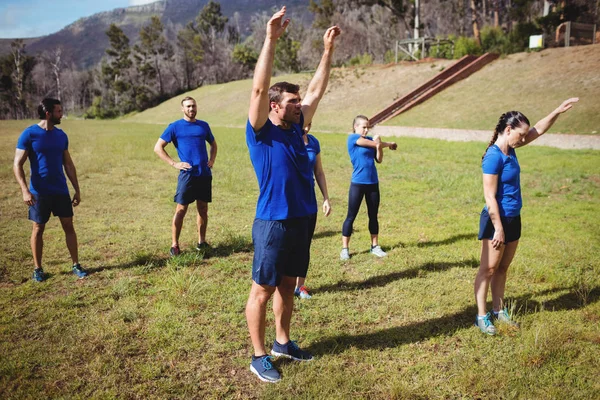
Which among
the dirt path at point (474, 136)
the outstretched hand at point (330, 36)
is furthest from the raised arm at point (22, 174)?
the dirt path at point (474, 136)

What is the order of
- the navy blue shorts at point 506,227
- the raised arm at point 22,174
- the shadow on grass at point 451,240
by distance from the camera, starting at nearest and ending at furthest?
the navy blue shorts at point 506,227 < the raised arm at point 22,174 < the shadow on grass at point 451,240

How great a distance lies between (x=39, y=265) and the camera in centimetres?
521

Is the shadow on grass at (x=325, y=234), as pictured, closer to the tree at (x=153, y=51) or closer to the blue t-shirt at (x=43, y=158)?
A: the blue t-shirt at (x=43, y=158)

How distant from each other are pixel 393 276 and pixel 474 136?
15174mm

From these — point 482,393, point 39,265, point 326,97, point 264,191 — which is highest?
point 326,97

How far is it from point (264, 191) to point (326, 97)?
32.3 m

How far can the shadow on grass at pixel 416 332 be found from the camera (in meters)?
3.75

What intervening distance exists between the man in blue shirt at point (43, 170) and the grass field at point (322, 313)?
2.50 ft

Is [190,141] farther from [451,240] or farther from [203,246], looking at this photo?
[451,240]

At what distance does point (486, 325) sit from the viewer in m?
3.88

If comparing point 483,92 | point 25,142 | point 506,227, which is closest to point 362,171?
point 506,227

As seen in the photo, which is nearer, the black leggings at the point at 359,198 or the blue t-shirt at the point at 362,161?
the blue t-shirt at the point at 362,161

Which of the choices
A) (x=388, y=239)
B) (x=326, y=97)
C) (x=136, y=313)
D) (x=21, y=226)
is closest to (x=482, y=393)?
(x=136, y=313)

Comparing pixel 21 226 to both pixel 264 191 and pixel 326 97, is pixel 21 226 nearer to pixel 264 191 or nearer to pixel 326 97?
pixel 264 191
